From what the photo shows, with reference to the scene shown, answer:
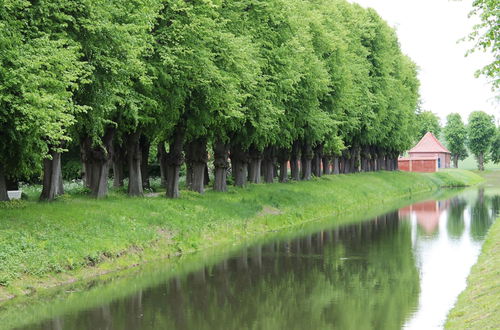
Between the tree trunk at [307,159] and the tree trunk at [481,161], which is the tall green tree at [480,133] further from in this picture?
the tree trunk at [307,159]

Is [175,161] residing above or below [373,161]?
below

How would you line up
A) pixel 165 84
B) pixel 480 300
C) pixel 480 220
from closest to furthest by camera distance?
pixel 480 300, pixel 165 84, pixel 480 220

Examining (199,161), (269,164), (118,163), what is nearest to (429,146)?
(269,164)

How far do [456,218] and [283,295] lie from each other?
93.5 ft

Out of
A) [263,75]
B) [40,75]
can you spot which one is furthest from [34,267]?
[263,75]

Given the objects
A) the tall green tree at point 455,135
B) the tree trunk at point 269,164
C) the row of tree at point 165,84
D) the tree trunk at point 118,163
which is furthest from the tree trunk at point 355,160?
the tall green tree at point 455,135

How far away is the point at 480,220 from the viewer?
4519cm

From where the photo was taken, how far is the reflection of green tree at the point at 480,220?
123 feet

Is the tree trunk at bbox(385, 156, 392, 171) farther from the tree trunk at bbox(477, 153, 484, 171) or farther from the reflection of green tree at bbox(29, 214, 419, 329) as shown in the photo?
the reflection of green tree at bbox(29, 214, 419, 329)

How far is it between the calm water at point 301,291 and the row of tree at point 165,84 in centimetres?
592

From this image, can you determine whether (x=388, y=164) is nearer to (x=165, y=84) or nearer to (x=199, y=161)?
(x=199, y=161)

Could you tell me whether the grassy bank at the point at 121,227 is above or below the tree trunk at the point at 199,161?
below

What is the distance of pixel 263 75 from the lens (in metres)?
41.2

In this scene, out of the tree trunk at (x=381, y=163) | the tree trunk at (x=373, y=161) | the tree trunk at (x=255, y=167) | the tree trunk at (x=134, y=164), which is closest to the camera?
the tree trunk at (x=134, y=164)
